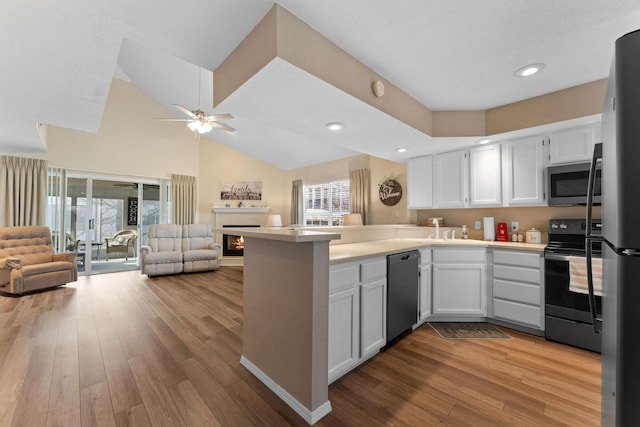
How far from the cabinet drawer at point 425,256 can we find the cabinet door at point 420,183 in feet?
3.24

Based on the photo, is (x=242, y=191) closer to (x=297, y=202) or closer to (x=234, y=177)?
(x=234, y=177)

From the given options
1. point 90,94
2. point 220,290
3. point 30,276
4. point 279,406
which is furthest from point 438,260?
point 30,276

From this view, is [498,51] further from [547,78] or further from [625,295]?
A: [625,295]

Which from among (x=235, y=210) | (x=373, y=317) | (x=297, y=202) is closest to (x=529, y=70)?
(x=373, y=317)

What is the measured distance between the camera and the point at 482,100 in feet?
9.07

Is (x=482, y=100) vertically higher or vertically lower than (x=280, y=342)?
higher

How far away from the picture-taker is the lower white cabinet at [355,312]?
184cm

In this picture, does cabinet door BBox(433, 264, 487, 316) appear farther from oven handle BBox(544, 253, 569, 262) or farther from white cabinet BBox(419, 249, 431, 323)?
oven handle BBox(544, 253, 569, 262)

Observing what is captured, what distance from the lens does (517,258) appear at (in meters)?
2.76

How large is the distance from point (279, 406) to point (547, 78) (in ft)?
11.1

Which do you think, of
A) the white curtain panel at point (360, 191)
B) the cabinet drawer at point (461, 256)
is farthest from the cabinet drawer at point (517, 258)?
the white curtain panel at point (360, 191)

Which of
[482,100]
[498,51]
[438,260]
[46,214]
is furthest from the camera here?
[46,214]

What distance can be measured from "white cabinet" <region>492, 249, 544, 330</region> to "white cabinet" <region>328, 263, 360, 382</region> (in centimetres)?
188

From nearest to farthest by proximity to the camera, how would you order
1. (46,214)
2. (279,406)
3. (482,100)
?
(279,406) < (482,100) < (46,214)
